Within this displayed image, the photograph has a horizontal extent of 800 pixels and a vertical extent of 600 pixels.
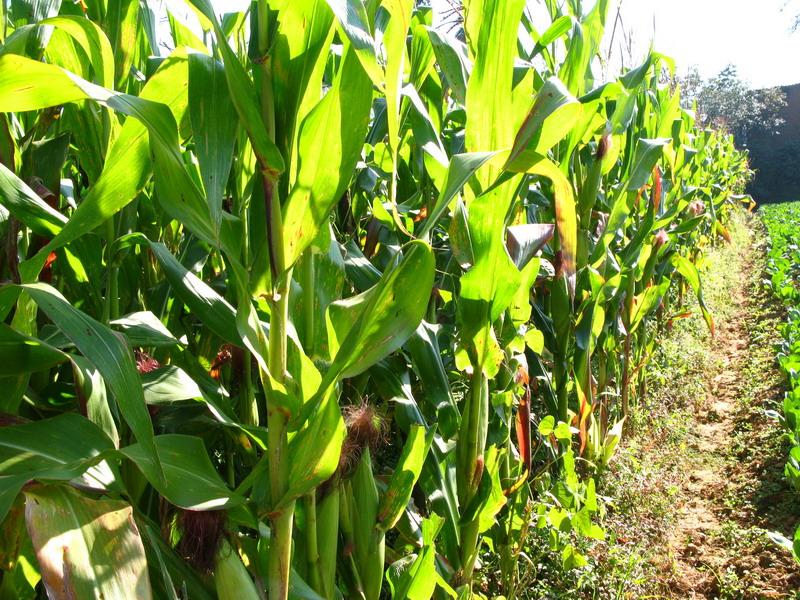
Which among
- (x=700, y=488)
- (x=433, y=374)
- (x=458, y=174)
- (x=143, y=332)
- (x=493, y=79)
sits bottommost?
(x=700, y=488)

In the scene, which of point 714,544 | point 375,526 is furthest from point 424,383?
point 714,544

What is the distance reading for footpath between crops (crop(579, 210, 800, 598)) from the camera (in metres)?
2.33

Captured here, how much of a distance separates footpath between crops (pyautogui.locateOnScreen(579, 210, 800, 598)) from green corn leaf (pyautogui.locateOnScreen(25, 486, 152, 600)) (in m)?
1.75

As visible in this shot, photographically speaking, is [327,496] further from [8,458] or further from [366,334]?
[8,458]

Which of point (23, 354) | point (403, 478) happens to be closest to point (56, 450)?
point (23, 354)

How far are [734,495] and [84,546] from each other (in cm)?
301

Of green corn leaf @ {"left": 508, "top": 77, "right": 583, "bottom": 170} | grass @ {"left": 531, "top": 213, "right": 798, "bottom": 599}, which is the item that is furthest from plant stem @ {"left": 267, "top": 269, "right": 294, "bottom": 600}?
grass @ {"left": 531, "top": 213, "right": 798, "bottom": 599}

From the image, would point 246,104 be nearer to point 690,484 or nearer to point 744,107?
point 690,484

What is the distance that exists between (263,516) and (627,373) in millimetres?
2600

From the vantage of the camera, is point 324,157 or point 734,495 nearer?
point 324,157

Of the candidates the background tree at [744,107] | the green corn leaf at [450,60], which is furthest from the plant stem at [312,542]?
the background tree at [744,107]

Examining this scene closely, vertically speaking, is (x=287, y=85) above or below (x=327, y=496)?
above

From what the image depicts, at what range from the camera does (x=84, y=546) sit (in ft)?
2.14

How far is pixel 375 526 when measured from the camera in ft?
4.13
